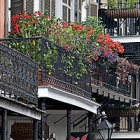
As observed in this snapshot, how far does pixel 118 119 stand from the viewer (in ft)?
108

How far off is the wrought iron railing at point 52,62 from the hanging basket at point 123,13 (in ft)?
26.4

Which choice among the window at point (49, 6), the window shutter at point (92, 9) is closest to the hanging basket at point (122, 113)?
the window shutter at point (92, 9)

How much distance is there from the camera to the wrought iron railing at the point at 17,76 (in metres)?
17.8

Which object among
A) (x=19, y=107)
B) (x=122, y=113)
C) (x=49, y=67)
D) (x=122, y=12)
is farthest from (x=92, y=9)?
(x=19, y=107)

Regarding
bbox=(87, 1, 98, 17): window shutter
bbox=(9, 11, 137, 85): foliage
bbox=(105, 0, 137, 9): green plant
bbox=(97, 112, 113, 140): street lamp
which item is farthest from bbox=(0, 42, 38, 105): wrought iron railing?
bbox=(105, 0, 137, 9): green plant

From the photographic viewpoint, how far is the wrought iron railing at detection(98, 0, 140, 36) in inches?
1263

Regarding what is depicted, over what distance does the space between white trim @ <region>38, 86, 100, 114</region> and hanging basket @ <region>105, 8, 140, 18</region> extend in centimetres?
672

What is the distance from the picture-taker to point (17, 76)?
18719 millimetres

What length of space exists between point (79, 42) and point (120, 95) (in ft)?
18.3

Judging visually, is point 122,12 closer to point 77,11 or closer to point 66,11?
point 77,11

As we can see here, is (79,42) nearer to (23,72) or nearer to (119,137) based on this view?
(23,72)

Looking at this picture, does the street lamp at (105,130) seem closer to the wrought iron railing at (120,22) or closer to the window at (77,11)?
the window at (77,11)

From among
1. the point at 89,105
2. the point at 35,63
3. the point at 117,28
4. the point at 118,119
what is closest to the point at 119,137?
the point at 118,119

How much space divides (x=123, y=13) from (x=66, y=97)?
387 inches
